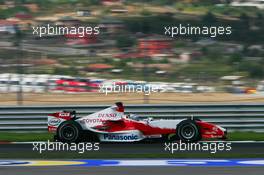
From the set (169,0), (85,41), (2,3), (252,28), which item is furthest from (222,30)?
(2,3)

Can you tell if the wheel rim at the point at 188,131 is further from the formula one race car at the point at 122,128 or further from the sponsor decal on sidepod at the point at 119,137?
the sponsor decal on sidepod at the point at 119,137

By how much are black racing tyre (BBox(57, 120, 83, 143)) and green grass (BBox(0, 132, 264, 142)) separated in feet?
2.49

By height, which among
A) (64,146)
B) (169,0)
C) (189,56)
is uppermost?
(169,0)

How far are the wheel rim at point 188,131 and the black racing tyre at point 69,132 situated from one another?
199 centimetres

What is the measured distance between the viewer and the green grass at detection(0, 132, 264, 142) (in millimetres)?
13211

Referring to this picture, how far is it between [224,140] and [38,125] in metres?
4.14

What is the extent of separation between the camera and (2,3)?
18031 millimetres

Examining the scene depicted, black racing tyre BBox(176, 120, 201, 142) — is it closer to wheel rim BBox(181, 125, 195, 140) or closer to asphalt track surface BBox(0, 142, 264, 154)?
wheel rim BBox(181, 125, 195, 140)

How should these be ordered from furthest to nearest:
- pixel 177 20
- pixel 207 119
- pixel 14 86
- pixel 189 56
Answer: pixel 177 20 < pixel 189 56 < pixel 14 86 < pixel 207 119

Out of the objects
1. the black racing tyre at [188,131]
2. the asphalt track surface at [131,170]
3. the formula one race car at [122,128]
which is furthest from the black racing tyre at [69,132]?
the asphalt track surface at [131,170]

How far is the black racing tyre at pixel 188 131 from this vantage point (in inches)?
481

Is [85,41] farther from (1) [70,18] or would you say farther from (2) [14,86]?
(2) [14,86]

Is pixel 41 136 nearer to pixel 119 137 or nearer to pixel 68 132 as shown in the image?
pixel 68 132

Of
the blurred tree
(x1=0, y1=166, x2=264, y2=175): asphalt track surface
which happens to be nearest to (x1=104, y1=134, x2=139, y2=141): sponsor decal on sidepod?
(x1=0, y1=166, x2=264, y2=175): asphalt track surface
